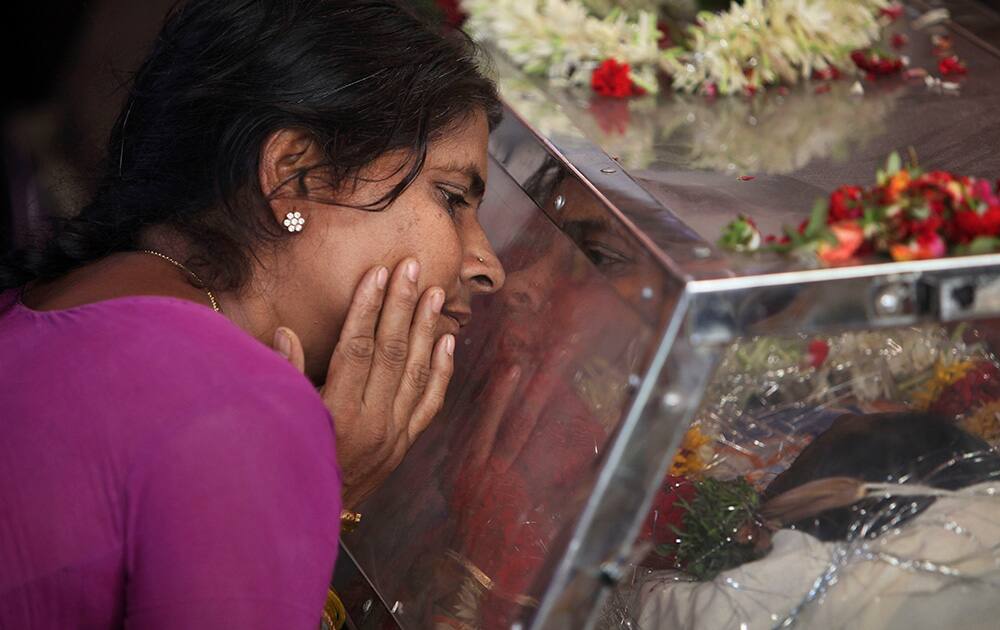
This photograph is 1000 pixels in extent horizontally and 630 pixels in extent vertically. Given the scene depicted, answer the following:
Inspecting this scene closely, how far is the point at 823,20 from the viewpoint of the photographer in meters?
1.75

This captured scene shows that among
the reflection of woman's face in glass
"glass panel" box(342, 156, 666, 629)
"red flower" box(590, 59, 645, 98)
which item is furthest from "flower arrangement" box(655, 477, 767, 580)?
"red flower" box(590, 59, 645, 98)

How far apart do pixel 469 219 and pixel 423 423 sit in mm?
247

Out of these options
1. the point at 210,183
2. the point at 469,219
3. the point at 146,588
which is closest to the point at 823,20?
the point at 469,219

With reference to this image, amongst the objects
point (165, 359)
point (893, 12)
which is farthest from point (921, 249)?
point (893, 12)

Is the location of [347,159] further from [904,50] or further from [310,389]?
[904,50]

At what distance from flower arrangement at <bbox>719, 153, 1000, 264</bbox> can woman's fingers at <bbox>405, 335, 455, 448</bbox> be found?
45 cm

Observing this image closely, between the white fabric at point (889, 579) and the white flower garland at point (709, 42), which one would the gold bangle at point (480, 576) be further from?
the white flower garland at point (709, 42)

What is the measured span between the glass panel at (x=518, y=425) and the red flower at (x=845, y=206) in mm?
170

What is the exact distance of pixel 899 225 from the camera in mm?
1004

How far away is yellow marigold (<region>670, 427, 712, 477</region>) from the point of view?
3.82 feet

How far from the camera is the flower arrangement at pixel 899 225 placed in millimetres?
989

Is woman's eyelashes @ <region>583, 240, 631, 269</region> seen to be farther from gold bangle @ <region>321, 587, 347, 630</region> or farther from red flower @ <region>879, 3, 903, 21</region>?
red flower @ <region>879, 3, 903, 21</region>

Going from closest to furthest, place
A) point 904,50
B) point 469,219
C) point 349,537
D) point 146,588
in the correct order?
point 146,588 → point 469,219 → point 349,537 → point 904,50

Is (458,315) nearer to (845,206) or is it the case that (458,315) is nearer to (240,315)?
(240,315)
